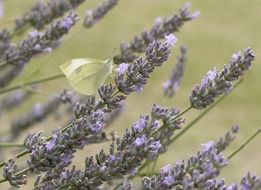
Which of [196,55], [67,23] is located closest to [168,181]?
[67,23]

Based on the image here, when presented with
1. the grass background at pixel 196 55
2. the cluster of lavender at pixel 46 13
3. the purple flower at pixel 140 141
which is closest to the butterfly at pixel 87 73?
the purple flower at pixel 140 141

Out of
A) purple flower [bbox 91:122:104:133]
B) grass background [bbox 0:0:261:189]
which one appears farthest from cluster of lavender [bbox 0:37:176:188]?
grass background [bbox 0:0:261:189]

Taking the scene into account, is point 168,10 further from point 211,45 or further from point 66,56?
point 66,56

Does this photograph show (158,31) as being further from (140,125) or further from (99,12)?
(140,125)

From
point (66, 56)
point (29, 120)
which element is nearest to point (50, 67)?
point (66, 56)

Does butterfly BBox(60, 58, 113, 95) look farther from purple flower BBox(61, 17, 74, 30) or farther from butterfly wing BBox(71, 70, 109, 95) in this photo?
purple flower BBox(61, 17, 74, 30)
